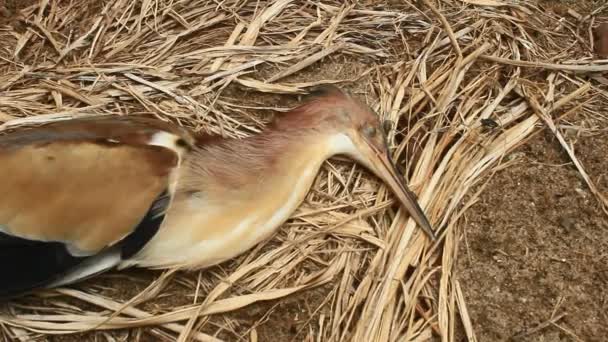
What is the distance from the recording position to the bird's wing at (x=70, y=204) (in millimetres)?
1501

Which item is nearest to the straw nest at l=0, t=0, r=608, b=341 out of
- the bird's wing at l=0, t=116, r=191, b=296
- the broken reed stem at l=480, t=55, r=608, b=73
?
the broken reed stem at l=480, t=55, r=608, b=73

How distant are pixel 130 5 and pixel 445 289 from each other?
116 cm

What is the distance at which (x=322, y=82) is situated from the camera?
80.0 inches

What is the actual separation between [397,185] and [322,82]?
1.28 feet

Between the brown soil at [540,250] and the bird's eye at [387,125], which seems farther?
the bird's eye at [387,125]

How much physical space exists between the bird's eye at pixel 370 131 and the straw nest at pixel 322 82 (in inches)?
3.6

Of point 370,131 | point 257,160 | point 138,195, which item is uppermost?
point 138,195

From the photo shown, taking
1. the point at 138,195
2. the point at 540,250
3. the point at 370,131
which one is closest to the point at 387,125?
the point at 370,131

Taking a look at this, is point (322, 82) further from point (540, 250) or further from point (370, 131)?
point (540, 250)

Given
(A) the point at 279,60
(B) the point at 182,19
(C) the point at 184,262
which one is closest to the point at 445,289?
(C) the point at 184,262

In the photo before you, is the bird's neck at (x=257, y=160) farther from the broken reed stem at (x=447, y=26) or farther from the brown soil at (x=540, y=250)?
the broken reed stem at (x=447, y=26)

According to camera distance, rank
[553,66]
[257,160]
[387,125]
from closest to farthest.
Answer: [257,160] → [387,125] → [553,66]

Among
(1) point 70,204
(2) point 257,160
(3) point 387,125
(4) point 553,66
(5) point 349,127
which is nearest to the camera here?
(1) point 70,204

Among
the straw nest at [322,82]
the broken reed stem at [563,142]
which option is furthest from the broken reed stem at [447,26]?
the broken reed stem at [563,142]
